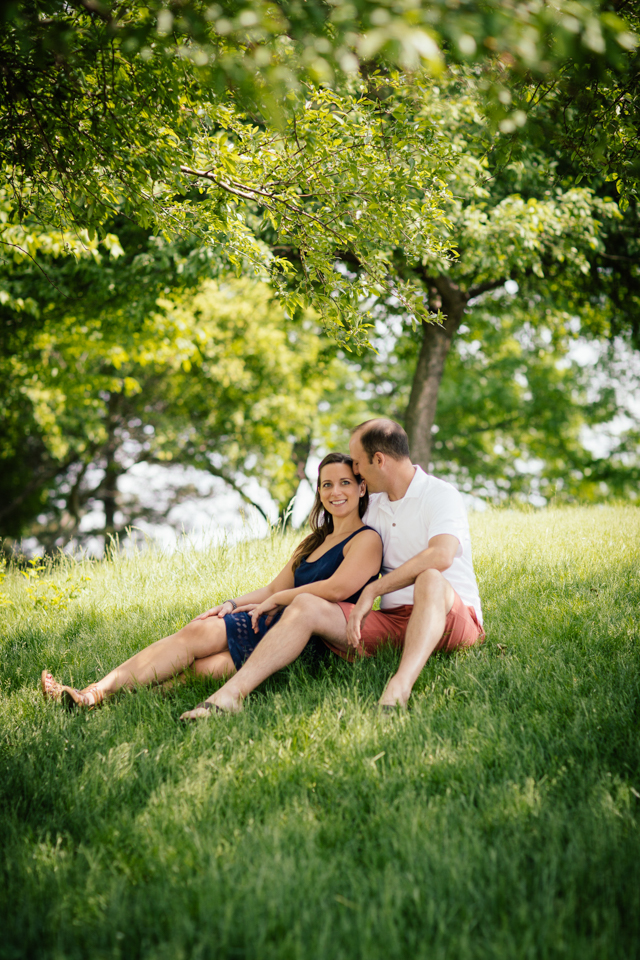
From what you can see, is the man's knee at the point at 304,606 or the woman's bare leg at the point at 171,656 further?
the woman's bare leg at the point at 171,656

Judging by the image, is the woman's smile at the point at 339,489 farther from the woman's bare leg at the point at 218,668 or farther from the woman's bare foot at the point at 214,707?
the woman's bare foot at the point at 214,707

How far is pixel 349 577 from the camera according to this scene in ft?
12.3

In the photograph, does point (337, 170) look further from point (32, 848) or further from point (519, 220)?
point (519, 220)

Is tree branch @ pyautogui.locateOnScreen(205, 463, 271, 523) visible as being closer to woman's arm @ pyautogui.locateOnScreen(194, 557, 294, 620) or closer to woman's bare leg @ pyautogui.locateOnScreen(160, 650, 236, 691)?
woman's arm @ pyautogui.locateOnScreen(194, 557, 294, 620)

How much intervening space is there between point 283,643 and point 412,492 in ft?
4.24

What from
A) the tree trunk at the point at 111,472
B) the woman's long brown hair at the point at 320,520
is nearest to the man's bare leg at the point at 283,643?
the woman's long brown hair at the point at 320,520

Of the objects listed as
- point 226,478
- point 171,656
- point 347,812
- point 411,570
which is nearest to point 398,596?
point 411,570

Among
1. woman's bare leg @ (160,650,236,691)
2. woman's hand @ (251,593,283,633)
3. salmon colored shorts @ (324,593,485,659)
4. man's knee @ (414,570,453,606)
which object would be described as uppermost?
man's knee @ (414,570,453,606)

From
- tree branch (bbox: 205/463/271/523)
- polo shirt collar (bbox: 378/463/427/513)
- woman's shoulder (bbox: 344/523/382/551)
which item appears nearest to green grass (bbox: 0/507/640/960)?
woman's shoulder (bbox: 344/523/382/551)

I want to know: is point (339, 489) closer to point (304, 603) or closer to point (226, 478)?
point (304, 603)

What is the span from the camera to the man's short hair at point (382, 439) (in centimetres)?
399

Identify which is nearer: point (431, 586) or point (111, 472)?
point (431, 586)

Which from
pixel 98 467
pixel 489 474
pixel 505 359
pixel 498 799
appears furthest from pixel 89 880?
pixel 489 474

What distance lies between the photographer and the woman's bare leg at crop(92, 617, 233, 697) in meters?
3.64
